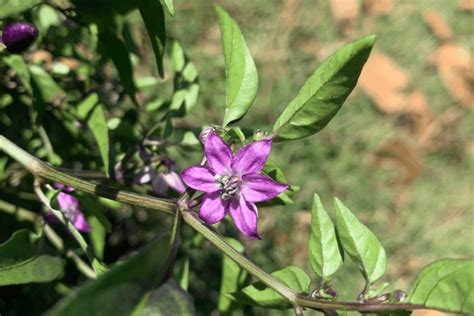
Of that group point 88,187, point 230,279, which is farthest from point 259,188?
point 230,279

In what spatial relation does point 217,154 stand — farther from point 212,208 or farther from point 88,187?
point 88,187

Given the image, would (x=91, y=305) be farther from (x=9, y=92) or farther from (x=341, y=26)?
(x=341, y=26)

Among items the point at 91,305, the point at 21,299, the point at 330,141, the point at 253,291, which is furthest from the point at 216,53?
the point at 91,305

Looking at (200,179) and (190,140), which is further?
(190,140)

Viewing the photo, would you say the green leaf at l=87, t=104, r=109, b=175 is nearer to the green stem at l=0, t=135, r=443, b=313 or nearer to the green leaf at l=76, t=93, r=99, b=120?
the green leaf at l=76, t=93, r=99, b=120

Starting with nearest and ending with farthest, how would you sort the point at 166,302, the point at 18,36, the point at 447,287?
the point at 166,302, the point at 447,287, the point at 18,36

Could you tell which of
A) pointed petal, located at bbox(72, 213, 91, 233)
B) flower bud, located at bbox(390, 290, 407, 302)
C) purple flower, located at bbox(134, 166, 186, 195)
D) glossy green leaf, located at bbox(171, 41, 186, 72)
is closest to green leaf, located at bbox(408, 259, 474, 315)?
flower bud, located at bbox(390, 290, 407, 302)

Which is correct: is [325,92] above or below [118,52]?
above
